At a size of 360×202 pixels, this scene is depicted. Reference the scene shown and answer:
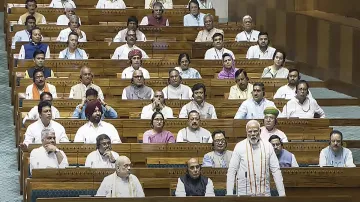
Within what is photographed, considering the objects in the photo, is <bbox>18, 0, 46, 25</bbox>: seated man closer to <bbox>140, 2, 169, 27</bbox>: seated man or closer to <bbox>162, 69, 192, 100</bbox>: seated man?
<bbox>140, 2, 169, 27</bbox>: seated man

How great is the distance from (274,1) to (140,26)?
8.14 feet

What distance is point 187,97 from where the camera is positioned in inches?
451

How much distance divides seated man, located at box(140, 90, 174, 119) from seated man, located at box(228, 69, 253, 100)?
87cm

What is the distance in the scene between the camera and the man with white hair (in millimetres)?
8445

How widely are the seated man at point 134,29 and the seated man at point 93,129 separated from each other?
316 cm

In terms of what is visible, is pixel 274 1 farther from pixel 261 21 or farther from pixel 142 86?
pixel 142 86

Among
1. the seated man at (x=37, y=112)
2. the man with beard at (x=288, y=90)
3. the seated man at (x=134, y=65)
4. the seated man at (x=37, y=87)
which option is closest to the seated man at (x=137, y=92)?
the seated man at (x=134, y=65)

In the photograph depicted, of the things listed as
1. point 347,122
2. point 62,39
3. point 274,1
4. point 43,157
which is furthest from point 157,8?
point 43,157

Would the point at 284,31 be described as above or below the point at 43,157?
above

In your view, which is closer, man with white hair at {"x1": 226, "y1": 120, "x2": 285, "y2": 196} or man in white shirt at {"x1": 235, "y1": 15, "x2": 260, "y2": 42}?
man with white hair at {"x1": 226, "y1": 120, "x2": 285, "y2": 196}

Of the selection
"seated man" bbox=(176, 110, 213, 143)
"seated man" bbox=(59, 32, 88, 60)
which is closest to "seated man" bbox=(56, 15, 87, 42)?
"seated man" bbox=(59, 32, 88, 60)

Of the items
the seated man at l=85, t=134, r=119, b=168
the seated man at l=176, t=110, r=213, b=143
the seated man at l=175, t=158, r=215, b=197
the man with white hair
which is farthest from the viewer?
the seated man at l=176, t=110, r=213, b=143

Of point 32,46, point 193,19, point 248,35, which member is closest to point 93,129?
point 32,46

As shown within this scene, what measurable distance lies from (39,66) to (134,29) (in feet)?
5.76
